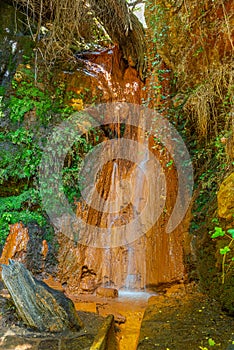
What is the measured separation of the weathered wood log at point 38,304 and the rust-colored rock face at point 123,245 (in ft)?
6.52

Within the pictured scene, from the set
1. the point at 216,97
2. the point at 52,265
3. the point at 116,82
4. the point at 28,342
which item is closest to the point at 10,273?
the point at 28,342

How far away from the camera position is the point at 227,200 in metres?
3.23

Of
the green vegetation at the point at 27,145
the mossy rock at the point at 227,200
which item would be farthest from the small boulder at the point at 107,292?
the mossy rock at the point at 227,200

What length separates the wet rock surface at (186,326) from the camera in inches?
98.8

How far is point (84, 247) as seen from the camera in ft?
19.0

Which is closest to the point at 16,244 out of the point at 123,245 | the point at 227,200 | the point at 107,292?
the point at 107,292

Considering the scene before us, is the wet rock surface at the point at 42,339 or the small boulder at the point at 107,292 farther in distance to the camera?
the small boulder at the point at 107,292

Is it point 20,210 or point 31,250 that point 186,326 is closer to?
point 31,250

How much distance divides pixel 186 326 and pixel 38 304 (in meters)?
1.74

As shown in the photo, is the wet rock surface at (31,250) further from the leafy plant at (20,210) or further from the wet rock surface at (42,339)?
the wet rock surface at (42,339)

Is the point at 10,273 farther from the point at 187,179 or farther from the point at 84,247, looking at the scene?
the point at 187,179

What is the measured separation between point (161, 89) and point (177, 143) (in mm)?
1763

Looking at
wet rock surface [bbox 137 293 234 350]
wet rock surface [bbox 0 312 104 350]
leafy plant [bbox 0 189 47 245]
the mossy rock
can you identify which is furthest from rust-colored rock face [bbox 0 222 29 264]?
the mossy rock

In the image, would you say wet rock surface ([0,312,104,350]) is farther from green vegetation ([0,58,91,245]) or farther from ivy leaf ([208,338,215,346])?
green vegetation ([0,58,91,245])
